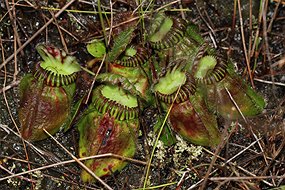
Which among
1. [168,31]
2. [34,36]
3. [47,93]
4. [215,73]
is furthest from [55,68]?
[215,73]

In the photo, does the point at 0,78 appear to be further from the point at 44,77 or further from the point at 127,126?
the point at 127,126

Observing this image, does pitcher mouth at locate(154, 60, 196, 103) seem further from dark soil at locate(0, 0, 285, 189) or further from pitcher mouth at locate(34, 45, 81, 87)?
pitcher mouth at locate(34, 45, 81, 87)

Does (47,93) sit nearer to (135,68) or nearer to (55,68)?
(55,68)

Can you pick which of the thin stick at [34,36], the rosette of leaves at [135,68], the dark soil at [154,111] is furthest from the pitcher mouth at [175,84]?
the thin stick at [34,36]

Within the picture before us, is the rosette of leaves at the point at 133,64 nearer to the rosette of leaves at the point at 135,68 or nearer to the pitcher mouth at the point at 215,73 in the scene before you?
the rosette of leaves at the point at 135,68

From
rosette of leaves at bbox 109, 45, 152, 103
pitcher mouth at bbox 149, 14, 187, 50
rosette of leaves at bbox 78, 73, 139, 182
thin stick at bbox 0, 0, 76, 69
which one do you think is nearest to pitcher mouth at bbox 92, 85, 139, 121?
rosette of leaves at bbox 78, 73, 139, 182

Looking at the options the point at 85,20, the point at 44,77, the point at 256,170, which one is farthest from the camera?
the point at 85,20

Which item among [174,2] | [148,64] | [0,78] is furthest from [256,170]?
[0,78]
